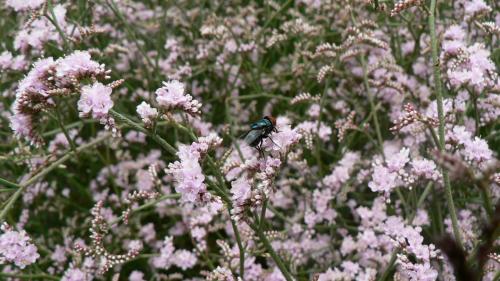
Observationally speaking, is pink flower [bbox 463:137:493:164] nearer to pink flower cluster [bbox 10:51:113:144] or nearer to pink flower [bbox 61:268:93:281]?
pink flower cluster [bbox 10:51:113:144]

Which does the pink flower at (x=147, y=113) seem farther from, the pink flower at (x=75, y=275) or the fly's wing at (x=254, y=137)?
the pink flower at (x=75, y=275)

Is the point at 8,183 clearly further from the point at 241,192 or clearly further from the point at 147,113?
the point at 241,192

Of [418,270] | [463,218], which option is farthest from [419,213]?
[418,270]

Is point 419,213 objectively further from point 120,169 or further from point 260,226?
point 120,169

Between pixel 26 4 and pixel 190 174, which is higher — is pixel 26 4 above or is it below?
above

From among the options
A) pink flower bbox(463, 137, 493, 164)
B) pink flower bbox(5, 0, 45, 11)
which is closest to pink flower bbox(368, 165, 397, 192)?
pink flower bbox(463, 137, 493, 164)

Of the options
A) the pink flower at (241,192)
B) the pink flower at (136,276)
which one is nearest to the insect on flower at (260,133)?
the pink flower at (241,192)

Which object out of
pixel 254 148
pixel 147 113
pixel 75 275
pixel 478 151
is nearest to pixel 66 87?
pixel 147 113

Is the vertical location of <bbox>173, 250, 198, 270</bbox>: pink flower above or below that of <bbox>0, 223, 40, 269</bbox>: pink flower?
above
